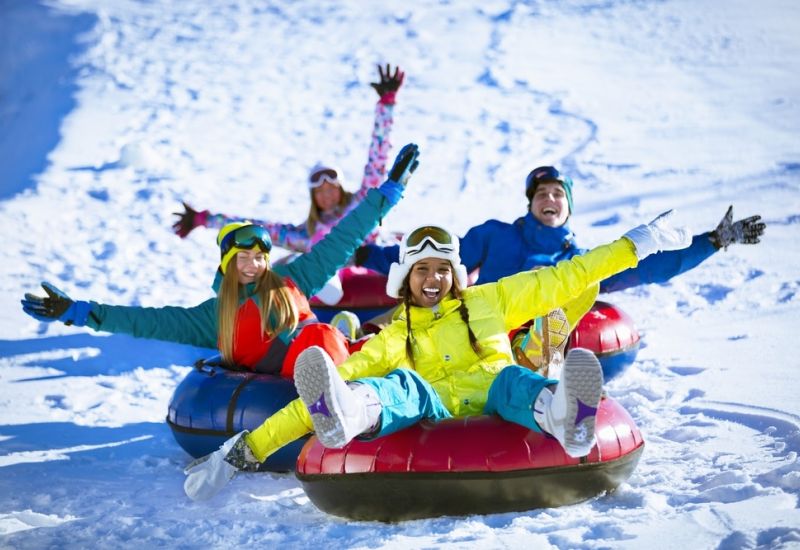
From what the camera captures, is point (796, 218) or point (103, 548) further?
point (796, 218)

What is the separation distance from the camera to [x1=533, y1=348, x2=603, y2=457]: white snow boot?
307 centimetres

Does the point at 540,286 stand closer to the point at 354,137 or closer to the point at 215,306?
the point at 215,306

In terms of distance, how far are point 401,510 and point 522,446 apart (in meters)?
0.54

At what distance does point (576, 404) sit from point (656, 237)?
1.08 m

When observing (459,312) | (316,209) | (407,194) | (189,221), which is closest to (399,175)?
(459,312)

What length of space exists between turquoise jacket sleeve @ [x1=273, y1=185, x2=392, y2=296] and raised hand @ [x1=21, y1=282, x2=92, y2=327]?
1.08 metres

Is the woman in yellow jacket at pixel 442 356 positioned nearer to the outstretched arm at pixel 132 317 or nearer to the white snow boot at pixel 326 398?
the white snow boot at pixel 326 398

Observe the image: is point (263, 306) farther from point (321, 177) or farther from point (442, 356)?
point (321, 177)

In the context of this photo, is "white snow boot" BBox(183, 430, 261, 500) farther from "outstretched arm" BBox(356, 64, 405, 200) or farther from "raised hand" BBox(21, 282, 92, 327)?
"outstretched arm" BBox(356, 64, 405, 200)

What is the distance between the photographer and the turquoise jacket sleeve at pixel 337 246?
5137 millimetres

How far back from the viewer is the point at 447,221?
10.7m

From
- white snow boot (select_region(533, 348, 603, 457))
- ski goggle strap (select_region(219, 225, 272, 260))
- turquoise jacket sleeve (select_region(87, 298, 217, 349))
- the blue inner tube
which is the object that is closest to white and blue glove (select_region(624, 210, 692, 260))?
white snow boot (select_region(533, 348, 603, 457))

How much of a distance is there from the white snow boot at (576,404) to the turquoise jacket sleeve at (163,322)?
2.32 m

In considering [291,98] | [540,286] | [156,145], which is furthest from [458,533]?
[291,98]
